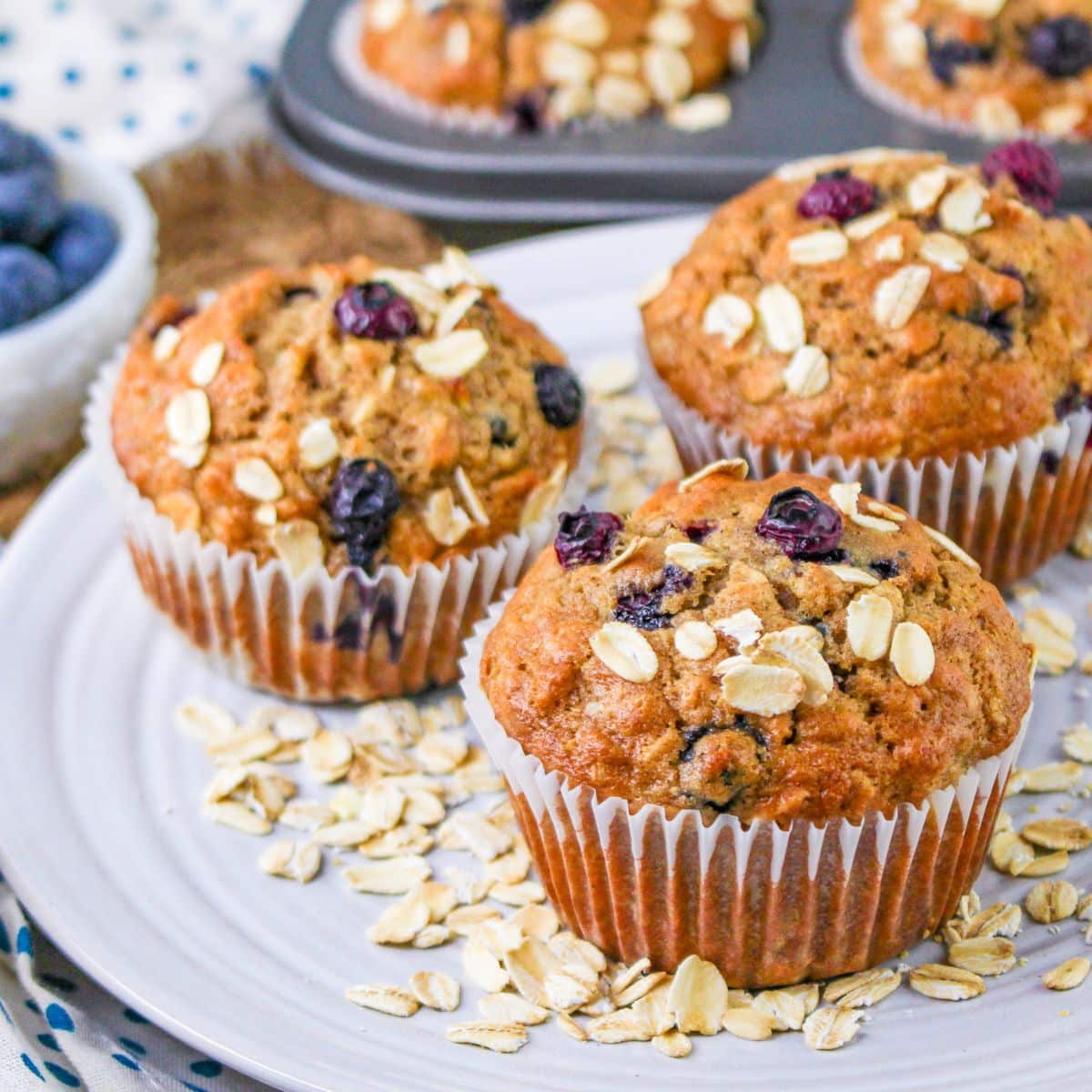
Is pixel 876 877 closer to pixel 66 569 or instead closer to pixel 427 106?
pixel 66 569

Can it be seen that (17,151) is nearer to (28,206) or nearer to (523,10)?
(28,206)

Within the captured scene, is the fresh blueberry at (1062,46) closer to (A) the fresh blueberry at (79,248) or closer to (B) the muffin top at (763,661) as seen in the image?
(B) the muffin top at (763,661)

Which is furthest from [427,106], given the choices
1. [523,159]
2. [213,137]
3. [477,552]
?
[477,552]

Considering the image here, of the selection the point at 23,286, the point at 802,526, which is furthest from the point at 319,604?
the point at 23,286

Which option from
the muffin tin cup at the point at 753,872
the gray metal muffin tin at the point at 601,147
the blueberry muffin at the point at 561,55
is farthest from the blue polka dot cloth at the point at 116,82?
the muffin tin cup at the point at 753,872

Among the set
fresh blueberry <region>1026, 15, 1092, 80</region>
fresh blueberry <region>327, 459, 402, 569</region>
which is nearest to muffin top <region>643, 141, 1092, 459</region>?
fresh blueberry <region>327, 459, 402, 569</region>

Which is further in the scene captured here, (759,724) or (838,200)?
(838,200)
